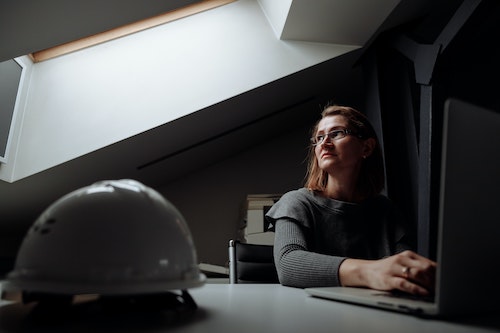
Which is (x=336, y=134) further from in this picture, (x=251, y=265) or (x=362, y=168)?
(x=251, y=265)

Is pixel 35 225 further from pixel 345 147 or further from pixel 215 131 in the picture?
pixel 215 131

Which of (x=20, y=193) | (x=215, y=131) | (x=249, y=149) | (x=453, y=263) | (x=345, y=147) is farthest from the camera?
(x=249, y=149)

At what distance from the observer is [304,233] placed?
1.10 meters

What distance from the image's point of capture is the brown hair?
1389mm

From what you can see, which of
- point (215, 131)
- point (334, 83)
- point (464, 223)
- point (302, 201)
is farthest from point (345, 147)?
point (334, 83)

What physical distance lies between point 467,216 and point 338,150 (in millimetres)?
902

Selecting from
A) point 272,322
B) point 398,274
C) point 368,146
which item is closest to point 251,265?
point 368,146

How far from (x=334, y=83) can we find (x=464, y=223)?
276cm

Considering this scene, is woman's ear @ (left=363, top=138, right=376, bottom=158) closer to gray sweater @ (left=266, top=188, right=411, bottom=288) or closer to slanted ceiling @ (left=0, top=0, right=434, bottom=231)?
gray sweater @ (left=266, top=188, right=411, bottom=288)

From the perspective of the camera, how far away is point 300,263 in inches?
34.8

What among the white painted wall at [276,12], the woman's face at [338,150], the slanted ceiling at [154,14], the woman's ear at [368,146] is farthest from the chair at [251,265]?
the white painted wall at [276,12]

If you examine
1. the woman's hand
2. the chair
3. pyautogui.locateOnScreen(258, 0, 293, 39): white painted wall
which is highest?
pyautogui.locateOnScreen(258, 0, 293, 39): white painted wall

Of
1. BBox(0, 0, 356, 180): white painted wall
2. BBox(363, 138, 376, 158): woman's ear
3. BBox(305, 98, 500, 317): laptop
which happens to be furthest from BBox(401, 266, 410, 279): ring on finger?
BBox(0, 0, 356, 180): white painted wall

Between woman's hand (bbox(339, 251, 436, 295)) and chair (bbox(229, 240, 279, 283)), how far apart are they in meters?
0.62
